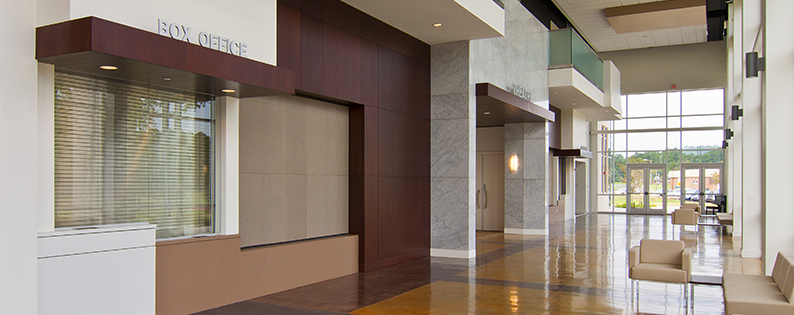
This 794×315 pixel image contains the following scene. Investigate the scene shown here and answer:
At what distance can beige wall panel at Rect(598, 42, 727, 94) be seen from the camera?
25672 mm

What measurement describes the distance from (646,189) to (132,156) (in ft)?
86.6

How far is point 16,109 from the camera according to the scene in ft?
15.1

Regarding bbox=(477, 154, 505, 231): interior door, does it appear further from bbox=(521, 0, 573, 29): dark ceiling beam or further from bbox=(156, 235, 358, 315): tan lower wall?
bbox=(156, 235, 358, 315): tan lower wall

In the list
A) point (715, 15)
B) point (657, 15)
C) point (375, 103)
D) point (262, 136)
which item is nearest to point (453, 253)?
point (375, 103)

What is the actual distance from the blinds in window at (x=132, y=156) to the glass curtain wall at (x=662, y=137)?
2443cm

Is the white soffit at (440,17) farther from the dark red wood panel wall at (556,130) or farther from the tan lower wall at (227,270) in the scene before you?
the dark red wood panel wall at (556,130)

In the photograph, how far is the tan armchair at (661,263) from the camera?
7.08 meters

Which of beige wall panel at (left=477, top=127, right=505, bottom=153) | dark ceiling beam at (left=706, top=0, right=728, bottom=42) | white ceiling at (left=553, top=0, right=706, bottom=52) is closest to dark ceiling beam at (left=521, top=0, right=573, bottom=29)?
white ceiling at (left=553, top=0, right=706, bottom=52)

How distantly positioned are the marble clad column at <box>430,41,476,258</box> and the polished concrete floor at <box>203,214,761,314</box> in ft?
1.90

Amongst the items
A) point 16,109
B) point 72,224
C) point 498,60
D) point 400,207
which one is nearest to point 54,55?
point 16,109

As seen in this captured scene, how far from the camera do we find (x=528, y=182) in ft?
55.5

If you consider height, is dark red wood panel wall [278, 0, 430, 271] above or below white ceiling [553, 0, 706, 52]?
below

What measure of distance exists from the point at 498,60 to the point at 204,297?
8.61 metres

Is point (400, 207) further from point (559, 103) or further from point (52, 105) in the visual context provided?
point (559, 103)
